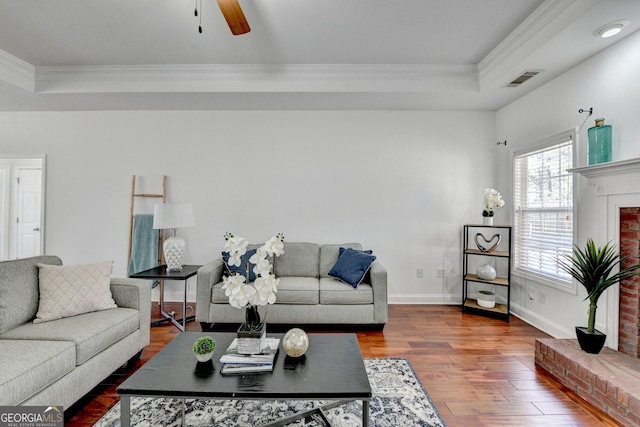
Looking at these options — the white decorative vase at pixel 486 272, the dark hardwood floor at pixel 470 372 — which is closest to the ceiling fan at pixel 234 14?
A: the dark hardwood floor at pixel 470 372

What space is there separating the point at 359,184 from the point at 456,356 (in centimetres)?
231

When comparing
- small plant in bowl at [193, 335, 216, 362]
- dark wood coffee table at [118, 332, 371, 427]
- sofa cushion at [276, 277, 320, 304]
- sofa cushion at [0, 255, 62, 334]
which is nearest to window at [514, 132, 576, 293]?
sofa cushion at [276, 277, 320, 304]

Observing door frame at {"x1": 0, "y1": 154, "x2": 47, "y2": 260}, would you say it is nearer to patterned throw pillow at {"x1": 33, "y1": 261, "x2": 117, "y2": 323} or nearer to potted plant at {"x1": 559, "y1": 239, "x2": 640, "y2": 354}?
patterned throw pillow at {"x1": 33, "y1": 261, "x2": 117, "y2": 323}

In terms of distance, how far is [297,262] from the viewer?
145 inches

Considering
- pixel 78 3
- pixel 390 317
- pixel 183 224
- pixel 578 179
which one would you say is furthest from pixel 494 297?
pixel 78 3

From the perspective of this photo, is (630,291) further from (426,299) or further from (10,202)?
(10,202)

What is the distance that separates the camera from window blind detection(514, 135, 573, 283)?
9.89ft

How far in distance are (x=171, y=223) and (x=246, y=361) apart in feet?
7.22

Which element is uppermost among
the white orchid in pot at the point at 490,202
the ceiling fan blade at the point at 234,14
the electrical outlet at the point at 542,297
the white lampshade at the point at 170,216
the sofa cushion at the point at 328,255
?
the ceiling fan blade at the point at 234,14

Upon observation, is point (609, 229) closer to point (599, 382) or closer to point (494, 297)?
point (599, 382)

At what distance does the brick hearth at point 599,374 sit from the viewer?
1.77m

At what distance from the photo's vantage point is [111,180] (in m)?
4.12

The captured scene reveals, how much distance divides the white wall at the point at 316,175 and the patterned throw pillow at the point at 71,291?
1.75 metres

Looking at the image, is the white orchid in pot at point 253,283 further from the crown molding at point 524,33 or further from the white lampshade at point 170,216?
the crown molding at point 524,33
